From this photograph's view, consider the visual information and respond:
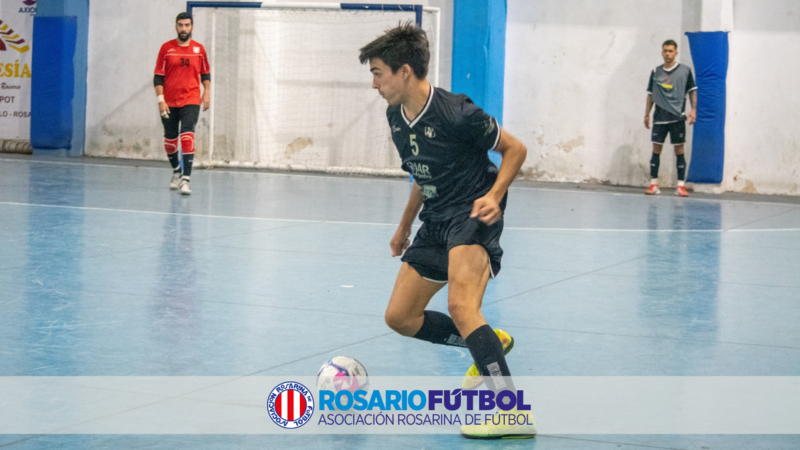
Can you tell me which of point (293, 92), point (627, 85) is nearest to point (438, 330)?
point (627, 85)

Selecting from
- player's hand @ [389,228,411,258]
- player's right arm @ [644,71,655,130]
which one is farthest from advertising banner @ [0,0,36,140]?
player's hand @ [389,228,411,258]

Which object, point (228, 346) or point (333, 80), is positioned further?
point (333, 80)

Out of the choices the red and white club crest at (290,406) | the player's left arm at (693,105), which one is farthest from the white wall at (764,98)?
the red and white club crest at (290,406)

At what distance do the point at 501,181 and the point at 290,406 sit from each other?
51.9 inches

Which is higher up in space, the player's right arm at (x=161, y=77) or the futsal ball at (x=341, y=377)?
the player's right arm at (x=161, y=77)

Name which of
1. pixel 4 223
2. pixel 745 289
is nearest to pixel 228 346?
pixel 745 289

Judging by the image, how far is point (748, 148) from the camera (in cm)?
1573

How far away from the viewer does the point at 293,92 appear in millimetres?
17984

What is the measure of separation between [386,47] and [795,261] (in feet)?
20.0

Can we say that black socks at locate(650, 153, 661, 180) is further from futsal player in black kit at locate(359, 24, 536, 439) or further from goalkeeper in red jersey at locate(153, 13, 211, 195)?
futsal player in black kit at locate(359, 24, 536, 439)

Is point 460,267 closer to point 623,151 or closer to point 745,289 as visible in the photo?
point 745,289

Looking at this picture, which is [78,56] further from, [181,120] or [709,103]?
[709,103]

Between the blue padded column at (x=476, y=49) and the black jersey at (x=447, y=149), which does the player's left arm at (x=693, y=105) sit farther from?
the black jersey at (x=447, y=149)

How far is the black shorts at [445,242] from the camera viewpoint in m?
4.16
